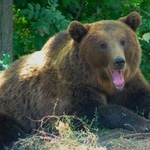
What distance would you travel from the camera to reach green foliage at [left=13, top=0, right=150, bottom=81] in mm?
10469

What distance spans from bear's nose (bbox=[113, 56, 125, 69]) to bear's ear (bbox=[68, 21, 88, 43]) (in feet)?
2.23

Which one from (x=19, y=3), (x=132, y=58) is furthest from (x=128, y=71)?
(x=19, y=3)

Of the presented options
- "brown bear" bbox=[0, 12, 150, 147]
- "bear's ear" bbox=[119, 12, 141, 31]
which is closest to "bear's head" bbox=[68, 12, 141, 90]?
"brown bear" bbox=[0, 12, 150, 147]

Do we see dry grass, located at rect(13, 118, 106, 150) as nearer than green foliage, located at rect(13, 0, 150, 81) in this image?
Yes

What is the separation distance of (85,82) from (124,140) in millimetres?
1325

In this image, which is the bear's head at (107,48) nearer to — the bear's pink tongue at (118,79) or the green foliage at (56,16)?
the bear's pink tongue at (118,79)

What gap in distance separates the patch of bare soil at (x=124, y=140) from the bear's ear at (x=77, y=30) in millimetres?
1280

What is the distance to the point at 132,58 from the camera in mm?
7949

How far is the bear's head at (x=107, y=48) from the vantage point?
7816mm

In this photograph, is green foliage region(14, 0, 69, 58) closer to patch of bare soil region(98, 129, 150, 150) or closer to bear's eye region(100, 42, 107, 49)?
bear's eye region(100, 42, 107, 49)

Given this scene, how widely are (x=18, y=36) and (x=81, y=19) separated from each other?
51.2 inches

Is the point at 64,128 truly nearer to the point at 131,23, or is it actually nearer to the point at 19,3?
the point at 131,23

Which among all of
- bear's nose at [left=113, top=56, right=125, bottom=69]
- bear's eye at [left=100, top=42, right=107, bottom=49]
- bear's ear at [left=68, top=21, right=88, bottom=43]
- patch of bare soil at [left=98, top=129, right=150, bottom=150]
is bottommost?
patch of bare soil at [left=98, top=129, right=150, bottom=150]

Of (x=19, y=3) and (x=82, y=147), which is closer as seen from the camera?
(x=82, y=147)
